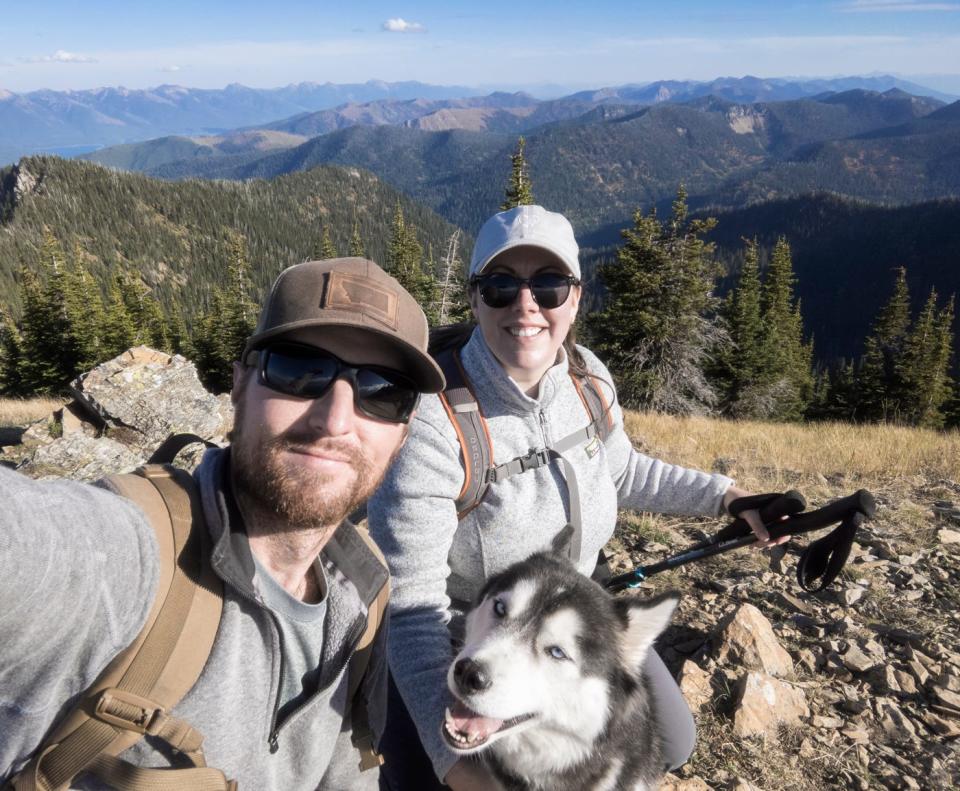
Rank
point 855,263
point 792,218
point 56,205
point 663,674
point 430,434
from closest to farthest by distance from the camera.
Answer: point 430,434 → point 663,674 → point 56,205 → point 855,263 → point 792,218

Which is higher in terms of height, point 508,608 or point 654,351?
Answer: point 508,608

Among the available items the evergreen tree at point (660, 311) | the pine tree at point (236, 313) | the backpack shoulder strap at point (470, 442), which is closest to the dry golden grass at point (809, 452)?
the backpack shoulder strap at point (470, 442)

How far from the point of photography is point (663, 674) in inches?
121

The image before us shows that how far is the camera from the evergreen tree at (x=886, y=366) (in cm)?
3391

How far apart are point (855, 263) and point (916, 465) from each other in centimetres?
17074

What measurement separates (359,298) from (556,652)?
5.12 feet

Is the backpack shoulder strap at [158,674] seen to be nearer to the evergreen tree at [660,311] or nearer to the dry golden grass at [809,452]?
the dry golden grass at [809,452]

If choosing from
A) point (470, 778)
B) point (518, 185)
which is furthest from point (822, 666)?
point (518, 185)

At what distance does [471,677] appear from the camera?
2.04m

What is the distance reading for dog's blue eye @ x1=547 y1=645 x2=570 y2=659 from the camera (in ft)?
7.20

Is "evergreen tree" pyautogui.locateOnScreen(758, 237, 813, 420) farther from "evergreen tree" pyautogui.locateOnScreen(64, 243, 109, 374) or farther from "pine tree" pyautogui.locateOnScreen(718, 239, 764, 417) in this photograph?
"evergreen tree" pyautogui.locateOnScreen(64, 243, 109, 374)

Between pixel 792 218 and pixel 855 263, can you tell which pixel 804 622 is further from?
pixel 792 218

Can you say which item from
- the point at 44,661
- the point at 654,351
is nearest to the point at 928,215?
the point at 654,351

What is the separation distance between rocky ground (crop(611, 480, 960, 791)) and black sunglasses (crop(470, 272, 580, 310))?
2563 millimetres
